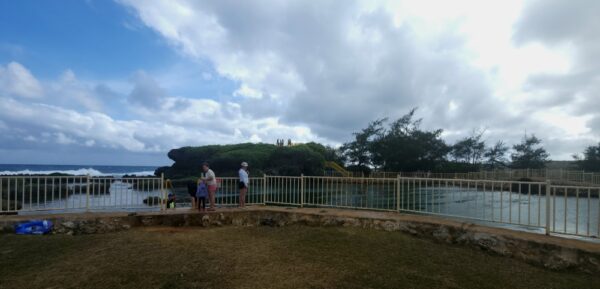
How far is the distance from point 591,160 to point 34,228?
185 ft

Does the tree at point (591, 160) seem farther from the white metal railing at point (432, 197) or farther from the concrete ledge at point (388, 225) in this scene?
the concrete ledge at point (388, 225)

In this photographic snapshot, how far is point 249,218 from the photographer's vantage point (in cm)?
780

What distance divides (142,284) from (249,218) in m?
3.97

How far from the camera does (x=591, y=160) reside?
41.5m

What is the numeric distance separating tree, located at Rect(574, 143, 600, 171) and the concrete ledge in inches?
1949

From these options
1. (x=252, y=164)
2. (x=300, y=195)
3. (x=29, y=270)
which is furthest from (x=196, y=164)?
(x=29, y=270)

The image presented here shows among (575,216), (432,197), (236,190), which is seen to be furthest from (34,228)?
(575,216)

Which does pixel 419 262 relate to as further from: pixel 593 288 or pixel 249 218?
pixel 249 218

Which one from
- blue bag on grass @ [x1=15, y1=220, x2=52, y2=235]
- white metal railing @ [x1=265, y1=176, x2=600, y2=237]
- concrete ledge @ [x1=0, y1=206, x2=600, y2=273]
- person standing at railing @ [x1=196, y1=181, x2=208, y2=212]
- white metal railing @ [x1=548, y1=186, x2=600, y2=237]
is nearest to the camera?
concrete ledge @ [x1=0, y1=206, x2=600, y2=273]

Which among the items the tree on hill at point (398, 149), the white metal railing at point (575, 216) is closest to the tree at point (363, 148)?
the tree on hill at point (398, 149)

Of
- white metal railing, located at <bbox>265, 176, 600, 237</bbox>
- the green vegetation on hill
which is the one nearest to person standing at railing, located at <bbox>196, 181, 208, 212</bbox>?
white metal railing, located at <bbox>265, 176, 600, 237</bbox>

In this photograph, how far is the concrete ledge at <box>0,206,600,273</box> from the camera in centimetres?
480

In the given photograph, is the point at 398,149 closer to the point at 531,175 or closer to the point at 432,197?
the point at 531,175

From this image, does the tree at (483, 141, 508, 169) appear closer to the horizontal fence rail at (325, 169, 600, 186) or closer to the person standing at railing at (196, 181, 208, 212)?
the horizontal fence rail at (325, 169, 600, 186)
